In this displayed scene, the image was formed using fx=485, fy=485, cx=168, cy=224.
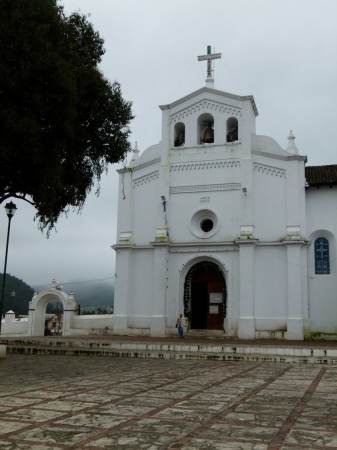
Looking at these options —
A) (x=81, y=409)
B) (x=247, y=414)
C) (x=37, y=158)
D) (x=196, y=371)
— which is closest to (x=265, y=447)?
(x=247, y=414)

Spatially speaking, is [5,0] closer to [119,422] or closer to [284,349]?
[119,422]

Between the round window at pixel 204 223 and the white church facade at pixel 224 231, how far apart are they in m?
0.06

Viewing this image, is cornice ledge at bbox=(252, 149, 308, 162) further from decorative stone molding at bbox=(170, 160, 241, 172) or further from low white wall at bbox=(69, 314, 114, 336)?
low white wall at bbox=(69, 314, 114, 336)

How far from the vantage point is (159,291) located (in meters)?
25.3

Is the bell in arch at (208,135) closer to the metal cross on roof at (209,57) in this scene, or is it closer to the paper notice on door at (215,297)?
the metal cross on roof at (209,57)

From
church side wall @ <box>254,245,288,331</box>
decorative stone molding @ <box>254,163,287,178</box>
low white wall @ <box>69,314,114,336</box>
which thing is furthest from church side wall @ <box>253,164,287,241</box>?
low white wall @ <box>69,314,114,336</box>

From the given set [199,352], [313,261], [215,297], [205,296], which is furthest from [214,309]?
[199,352]

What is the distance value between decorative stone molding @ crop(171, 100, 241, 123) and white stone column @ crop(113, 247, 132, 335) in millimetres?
7978

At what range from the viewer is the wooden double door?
25406 millimetres

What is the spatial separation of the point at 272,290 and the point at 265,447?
19.6 metres

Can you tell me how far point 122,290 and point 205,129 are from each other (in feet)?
33.1

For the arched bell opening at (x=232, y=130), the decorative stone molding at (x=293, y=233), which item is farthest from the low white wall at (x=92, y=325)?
the arched bell opening at (x=232, y=130)

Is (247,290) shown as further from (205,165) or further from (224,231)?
(205,165)

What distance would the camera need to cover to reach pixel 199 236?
83.9ft
